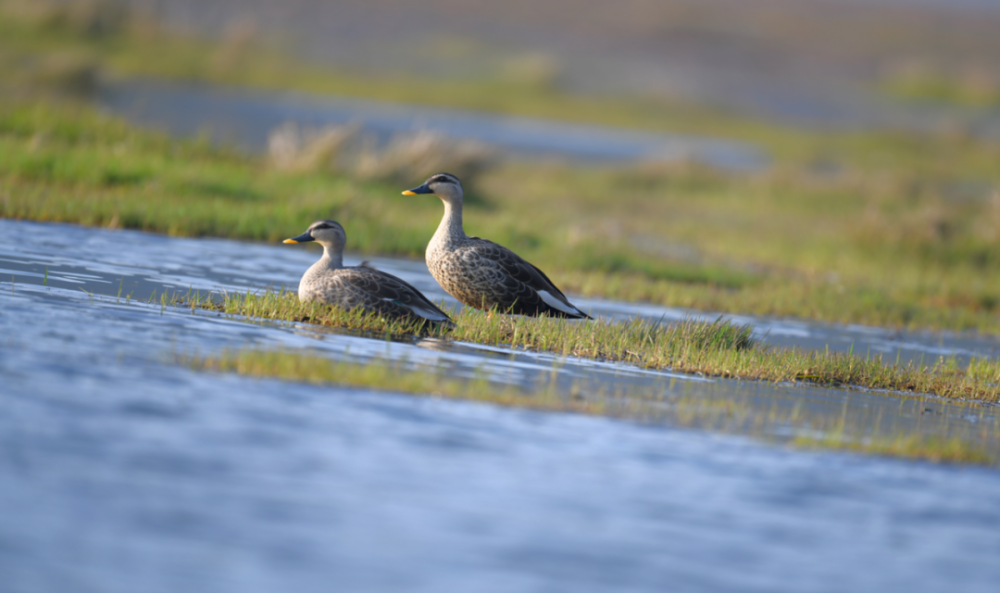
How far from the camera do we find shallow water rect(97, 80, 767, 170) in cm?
3519

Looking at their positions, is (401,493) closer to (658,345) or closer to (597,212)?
(658,345)

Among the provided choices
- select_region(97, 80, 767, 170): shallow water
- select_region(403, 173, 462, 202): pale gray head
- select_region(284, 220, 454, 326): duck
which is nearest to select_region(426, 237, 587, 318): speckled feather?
select_region(284, 220, 454, 326): duck

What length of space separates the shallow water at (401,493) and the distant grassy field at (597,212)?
26.1ft

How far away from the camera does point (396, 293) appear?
11.6 m

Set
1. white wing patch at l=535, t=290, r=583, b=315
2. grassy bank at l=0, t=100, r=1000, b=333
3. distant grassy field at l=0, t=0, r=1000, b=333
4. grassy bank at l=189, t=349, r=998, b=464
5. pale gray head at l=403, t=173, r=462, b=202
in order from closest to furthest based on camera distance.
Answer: grassy bank at l=189, t=349, r=998, b=464, white wing patch at l=535, t=290, r=583, b=315, pale gray head at l=403, t=173, r=462, b=202, grassy bank at l=0, t=100, r=1000, b=333, distant grassy field at l=0, t=0, r=1000, b=333

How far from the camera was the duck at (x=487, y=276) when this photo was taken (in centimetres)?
1228

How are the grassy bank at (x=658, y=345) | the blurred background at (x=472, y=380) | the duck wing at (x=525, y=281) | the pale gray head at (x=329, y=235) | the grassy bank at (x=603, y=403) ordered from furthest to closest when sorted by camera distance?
1. the pale gray head at (x=329, y=235)
2. the duck wing at (x=525, y=281)
3. the grassy bank at (x=658, y=345)
4. the grassy bank at (x=603, y=403)
5. the blurred background at (x=472, y=380)

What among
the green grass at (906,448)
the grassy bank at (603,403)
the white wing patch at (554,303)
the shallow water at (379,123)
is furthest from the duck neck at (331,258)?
the shallow water at (379,123)

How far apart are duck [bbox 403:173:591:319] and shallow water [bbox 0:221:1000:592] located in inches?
88.2

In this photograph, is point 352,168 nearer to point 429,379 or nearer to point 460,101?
point 429,379

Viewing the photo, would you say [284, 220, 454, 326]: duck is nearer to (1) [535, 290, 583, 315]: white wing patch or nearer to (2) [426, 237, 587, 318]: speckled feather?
(2) [426, 237, 587, 318]: speckled feather

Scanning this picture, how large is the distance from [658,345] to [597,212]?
17731mm

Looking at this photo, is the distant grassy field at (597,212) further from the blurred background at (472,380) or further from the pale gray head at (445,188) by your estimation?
the pale gray head at (445,188)

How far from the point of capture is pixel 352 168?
2441 cm
